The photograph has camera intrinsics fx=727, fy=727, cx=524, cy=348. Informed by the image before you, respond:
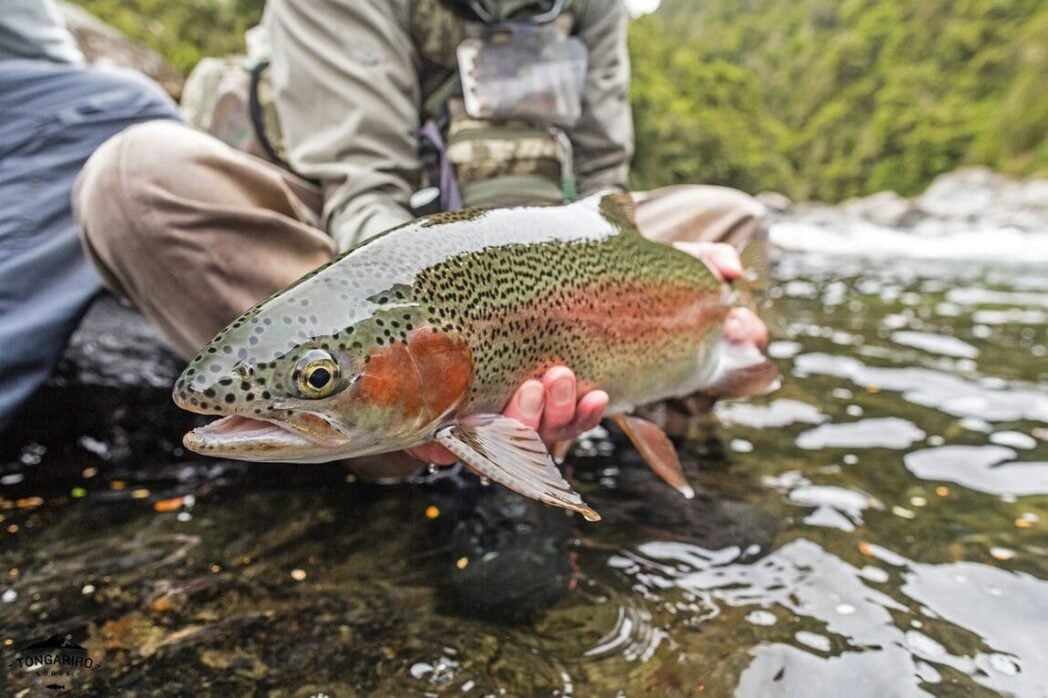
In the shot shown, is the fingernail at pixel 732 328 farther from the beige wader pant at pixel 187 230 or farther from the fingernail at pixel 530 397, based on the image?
the beige wader pant at pixel 187 230

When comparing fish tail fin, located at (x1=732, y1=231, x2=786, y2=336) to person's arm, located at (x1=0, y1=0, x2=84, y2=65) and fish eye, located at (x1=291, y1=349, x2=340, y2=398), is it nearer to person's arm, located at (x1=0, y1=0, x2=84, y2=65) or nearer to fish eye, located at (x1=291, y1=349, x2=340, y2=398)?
fish eye, located at (x1=291, y1=349, x2=340, y2=398)

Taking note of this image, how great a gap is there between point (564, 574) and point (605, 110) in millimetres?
1907

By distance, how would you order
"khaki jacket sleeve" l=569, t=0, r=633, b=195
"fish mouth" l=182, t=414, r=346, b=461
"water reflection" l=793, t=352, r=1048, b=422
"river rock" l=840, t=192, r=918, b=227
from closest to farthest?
1. "fish mouth" l=182, t=414, r=346, b=461
2. "khaki jacket sleeve" l=569, t=0, r=633, b=195
3. "water reflection" l=793, t=352, r=1048, b=422
4. "river rock" l=840, t=192, r=918, b=227

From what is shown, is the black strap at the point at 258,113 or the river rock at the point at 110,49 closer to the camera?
the black strap at the point at 258,113

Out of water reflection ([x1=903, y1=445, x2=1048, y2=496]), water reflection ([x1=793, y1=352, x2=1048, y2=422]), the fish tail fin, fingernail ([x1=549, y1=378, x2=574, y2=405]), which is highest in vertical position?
fingernail ([x1=549, y1=378, x2=574, y2=405])

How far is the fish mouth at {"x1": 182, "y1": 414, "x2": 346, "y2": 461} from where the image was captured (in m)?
1.13

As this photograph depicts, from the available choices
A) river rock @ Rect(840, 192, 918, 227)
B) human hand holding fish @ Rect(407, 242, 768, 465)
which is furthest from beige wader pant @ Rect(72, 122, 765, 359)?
river rock @ Rect(840, 192, 918, 227)

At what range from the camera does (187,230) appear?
1.91 metres

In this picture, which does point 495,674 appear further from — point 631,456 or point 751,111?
point 751,111

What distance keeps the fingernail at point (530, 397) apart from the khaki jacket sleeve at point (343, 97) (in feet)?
2.80

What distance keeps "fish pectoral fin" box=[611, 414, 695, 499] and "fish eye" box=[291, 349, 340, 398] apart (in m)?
0.89

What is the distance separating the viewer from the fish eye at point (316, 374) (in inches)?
45.8

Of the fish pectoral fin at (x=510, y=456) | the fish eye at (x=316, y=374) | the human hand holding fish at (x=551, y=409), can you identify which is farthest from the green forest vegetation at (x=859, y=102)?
the fish eye at (x=316, y=374)

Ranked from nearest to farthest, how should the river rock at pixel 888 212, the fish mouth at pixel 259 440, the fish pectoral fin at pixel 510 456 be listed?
the fish mouth at pixel 259 440 → the fish pectoral fin at pixel 510 456 → the river rock at pixel 888 212
